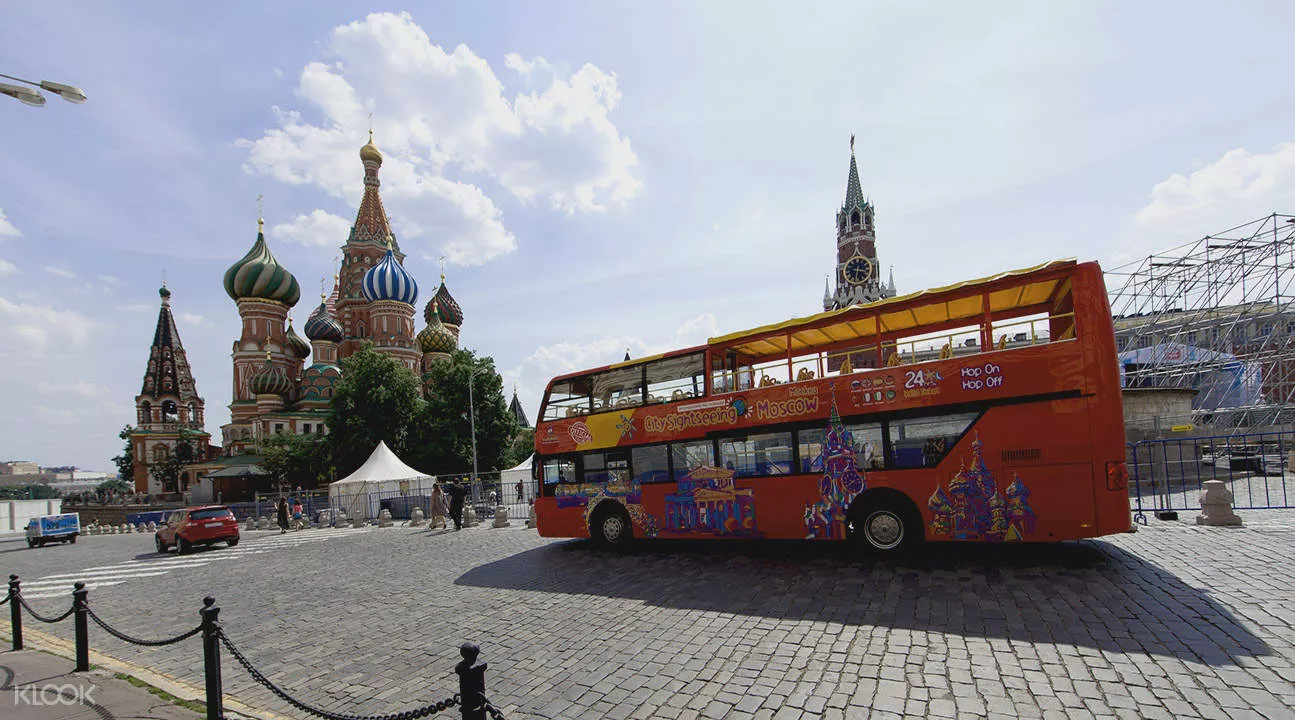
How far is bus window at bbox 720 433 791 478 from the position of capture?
33.6 feet

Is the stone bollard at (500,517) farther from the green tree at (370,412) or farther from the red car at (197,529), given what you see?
the green tree at (370,412)

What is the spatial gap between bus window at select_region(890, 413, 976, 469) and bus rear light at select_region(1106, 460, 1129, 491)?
1719mm

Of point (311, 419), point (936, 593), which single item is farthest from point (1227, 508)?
point (311, 419)

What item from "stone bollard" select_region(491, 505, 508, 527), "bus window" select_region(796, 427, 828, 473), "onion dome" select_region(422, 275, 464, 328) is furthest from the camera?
"onion dome" select_region(422, 275, 464, 328)

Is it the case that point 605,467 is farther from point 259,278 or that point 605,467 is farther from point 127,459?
point 127,459

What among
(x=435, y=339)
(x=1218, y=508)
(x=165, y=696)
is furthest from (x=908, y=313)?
(x=435, y=339)

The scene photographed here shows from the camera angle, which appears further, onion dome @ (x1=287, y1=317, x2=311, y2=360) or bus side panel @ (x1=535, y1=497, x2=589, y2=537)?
onion dome @ (x1=287, y1=317, x2=311, y2=360)

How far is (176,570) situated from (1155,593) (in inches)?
768

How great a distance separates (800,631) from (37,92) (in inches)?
450

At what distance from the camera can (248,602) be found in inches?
392

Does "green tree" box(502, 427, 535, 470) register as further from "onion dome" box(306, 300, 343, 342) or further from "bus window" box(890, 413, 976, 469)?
"bus window" box(890, 413, 976, 469)

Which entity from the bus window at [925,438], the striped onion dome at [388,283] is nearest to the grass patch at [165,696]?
the bus window at [925,438]

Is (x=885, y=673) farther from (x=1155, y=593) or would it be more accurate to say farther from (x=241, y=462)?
(x=241, y=462)

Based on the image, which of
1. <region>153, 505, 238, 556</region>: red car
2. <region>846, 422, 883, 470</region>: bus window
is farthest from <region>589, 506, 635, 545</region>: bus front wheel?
<region>153, 505, 238, 556</region>: red car
